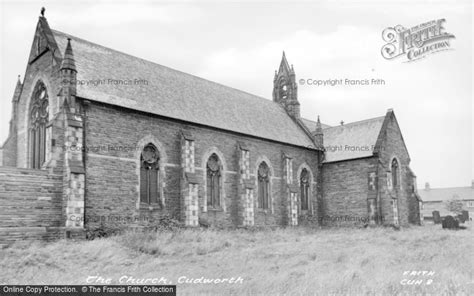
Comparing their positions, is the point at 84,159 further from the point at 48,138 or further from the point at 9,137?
the point at 9,137

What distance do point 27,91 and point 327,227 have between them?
73.3ft

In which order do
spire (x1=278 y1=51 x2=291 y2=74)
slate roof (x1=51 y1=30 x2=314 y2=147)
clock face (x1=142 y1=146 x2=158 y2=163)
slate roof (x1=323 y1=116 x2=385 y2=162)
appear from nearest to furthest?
slate roof (x1=51 y1=30 x2=314 y2=147)
clock face (x1=142 y1=146 x2=158 y2=163)
slate roof (x1=323 y1=116 x2=385 y2=162)
spire (x1=278 y1=51 x2=291 y2=74)

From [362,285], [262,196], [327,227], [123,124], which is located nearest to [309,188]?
[327,227]

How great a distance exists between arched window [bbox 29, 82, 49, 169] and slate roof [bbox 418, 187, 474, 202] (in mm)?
84600

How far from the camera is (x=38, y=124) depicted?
23000mm

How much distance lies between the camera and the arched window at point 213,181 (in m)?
27.1

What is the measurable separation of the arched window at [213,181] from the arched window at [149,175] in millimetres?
4066

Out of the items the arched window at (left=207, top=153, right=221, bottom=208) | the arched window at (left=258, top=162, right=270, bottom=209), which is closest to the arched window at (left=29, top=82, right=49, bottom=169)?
the arched window at (left=207, top=153, right=221, bottom=208)

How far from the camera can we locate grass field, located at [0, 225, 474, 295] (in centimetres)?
1055

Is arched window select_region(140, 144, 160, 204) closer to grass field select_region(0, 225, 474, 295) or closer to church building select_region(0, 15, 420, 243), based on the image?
church building select_region(0, 15, 420, 243)

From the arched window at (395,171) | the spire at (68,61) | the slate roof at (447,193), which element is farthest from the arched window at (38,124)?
the slate roof at (447,193)

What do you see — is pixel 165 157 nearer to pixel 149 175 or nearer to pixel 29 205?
pixel 149 175

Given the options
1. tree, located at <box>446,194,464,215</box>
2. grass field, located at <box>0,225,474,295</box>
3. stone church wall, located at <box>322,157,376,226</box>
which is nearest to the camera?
grass field, located at <box>0,225,474,295</box>

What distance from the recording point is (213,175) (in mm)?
27328
